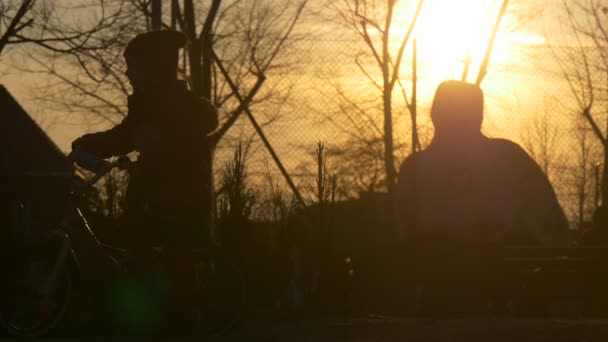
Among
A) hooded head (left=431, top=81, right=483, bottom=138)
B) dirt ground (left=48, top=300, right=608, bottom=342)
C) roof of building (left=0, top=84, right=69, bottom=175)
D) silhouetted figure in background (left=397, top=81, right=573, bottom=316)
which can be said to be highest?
roof of building (left=0, top=84, right=69, bottom=175)

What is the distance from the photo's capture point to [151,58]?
6973 millimetres

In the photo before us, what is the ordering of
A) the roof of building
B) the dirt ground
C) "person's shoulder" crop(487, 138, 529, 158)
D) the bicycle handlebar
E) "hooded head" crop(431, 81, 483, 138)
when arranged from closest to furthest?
the dirt ground
the bicycle handlebar
"hooded head" crop(431, 81, 483, 138)
"person's shoulder" crop(487, 138, 529, 158)
the roof of building

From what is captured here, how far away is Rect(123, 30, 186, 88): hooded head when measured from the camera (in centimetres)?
698

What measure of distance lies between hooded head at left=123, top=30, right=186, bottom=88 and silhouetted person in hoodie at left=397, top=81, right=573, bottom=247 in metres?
1.36

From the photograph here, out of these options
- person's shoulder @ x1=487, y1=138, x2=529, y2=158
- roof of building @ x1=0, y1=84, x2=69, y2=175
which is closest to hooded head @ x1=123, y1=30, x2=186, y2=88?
person's shoulder @ x1=487, y1=138, x2=529, y2=158

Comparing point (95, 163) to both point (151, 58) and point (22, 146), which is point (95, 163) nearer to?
point (151, 58)

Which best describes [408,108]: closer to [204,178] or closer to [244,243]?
[244,243]

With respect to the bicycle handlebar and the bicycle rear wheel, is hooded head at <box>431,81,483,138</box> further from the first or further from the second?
the bicycle rear wheel

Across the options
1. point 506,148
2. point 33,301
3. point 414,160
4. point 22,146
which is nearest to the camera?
point 33,301

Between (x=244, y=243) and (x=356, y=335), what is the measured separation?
17.4 ft

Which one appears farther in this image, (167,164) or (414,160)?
(414,160)

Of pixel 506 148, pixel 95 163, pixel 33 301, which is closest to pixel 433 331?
pixel 506 148

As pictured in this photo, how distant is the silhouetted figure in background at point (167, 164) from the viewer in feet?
22.5

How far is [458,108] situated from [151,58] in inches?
60.7
